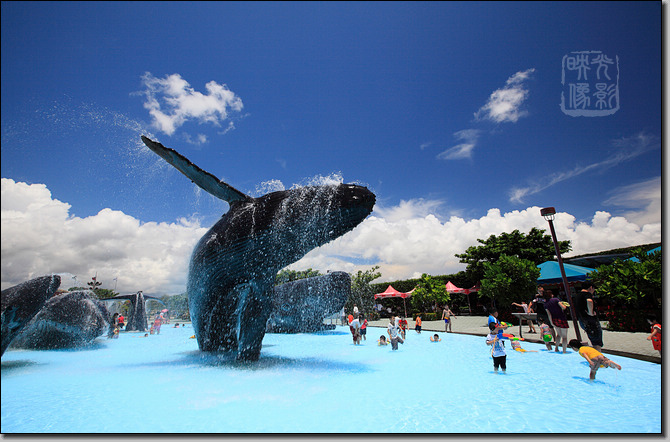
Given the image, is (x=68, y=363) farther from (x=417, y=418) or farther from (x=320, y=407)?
(x=417, y=418)

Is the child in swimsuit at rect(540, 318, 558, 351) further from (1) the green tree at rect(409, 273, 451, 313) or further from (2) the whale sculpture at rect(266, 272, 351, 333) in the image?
(1) the green tree at rect(409, 273, 451, 313)

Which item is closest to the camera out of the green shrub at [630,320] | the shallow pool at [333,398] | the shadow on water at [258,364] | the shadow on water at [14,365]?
the shallow pool at [333,398]

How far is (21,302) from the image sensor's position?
302 inches

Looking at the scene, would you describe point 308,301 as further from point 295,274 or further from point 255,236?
point 295,274

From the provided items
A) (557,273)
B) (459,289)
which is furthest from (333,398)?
(459,289)

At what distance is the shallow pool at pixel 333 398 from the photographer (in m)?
4.81

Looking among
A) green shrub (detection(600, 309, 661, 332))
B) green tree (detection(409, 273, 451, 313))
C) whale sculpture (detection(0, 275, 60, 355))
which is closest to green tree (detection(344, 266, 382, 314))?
green tree (detection(409, 273, 451, 313))

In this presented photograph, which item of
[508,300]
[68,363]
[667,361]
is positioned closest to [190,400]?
[68,363]

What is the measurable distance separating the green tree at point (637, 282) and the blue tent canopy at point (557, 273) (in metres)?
11.3

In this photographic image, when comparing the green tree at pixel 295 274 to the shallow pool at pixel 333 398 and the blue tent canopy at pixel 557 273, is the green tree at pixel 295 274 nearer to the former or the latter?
the blue tent canopy at pixel 557 273

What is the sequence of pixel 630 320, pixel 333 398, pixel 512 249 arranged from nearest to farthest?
1. pixel 333 398
2. pixel 630 320
3. pixel 512 249

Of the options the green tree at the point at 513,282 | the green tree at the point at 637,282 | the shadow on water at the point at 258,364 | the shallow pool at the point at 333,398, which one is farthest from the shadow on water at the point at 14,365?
the green tree at the point at 637,282

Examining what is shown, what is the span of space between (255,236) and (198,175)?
2202 mm

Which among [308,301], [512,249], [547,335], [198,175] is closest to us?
[198,175]
